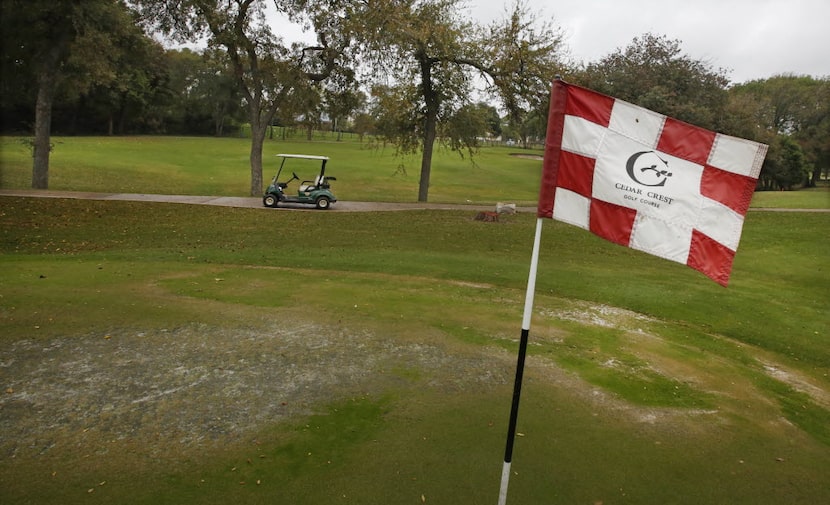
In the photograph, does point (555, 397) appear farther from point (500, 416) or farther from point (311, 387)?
point (311, 387)

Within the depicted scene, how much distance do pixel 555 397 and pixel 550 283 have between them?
681 centimetres

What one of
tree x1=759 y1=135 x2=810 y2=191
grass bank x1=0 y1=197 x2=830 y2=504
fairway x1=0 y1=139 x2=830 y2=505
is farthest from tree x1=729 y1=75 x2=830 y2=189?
grass bank x1=0 y1=197 x2=830 y2=504

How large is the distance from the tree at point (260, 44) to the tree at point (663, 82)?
1891 cm

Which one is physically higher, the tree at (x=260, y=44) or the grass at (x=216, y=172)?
the tree at (x=260, y=44)

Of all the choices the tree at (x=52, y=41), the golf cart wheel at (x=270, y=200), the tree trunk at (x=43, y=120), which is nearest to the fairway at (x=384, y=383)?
the tree at (x=52, y=41)

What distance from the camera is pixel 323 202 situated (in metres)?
24.6

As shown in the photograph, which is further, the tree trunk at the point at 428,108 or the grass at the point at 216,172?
the grass at the point at 216,172

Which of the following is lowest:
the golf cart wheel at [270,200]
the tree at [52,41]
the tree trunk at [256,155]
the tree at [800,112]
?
the golf cart wheel at [270,200]

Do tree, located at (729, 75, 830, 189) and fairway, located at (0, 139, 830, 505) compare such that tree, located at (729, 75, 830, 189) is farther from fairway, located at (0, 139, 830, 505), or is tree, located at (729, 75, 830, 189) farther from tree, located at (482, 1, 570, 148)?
fairway, located at (0, 139, 830, 505)

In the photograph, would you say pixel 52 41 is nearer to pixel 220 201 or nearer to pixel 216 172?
pixel 220 201

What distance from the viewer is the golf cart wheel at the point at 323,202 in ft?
80.1

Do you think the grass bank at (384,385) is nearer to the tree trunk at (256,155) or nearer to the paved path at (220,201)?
the paved path at (220,201)

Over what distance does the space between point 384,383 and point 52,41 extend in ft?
60.9

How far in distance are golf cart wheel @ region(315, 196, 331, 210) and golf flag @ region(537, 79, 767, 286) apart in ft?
68.6
